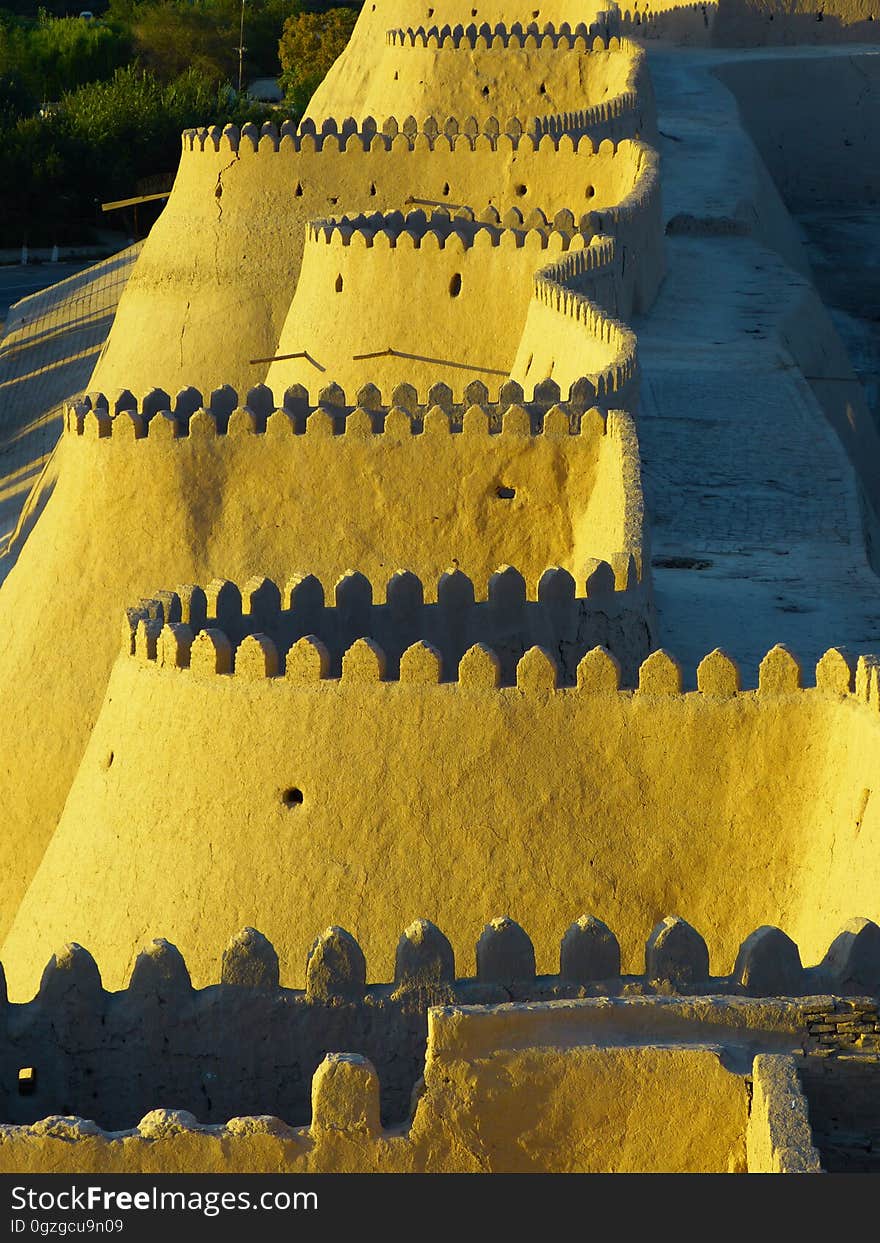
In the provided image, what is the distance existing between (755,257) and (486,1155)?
89.9 feet

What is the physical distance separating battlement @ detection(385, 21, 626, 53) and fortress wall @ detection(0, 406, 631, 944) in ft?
67.0

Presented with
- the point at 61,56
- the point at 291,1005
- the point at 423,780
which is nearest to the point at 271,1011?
the point at 291,1005

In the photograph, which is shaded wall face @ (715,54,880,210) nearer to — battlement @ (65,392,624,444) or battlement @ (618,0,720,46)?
battlement @ (618,0,720,46)

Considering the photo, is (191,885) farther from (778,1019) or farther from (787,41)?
(787,41)

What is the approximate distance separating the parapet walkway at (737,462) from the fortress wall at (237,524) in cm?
128

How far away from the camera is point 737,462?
27.3 metres

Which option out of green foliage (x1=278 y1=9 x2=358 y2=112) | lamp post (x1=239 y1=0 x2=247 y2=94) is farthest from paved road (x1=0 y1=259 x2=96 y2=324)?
lamp post (x1=239 y1=0 x2=247 y2=94)

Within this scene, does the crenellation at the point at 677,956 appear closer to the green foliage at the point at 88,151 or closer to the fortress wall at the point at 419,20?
the fortress wall at the point at 419,20

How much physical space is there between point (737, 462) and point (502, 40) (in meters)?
15.8

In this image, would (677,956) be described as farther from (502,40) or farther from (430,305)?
(502,40)

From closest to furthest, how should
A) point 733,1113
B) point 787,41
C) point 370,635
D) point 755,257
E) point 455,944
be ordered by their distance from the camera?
point 733,1113 < point 455,944 < point 370,635 < point 755,257 < point 787,41

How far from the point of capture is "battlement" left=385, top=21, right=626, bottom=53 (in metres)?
41.7

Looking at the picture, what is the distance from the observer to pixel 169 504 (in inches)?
865

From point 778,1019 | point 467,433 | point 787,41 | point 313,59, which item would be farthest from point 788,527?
point 313,59
